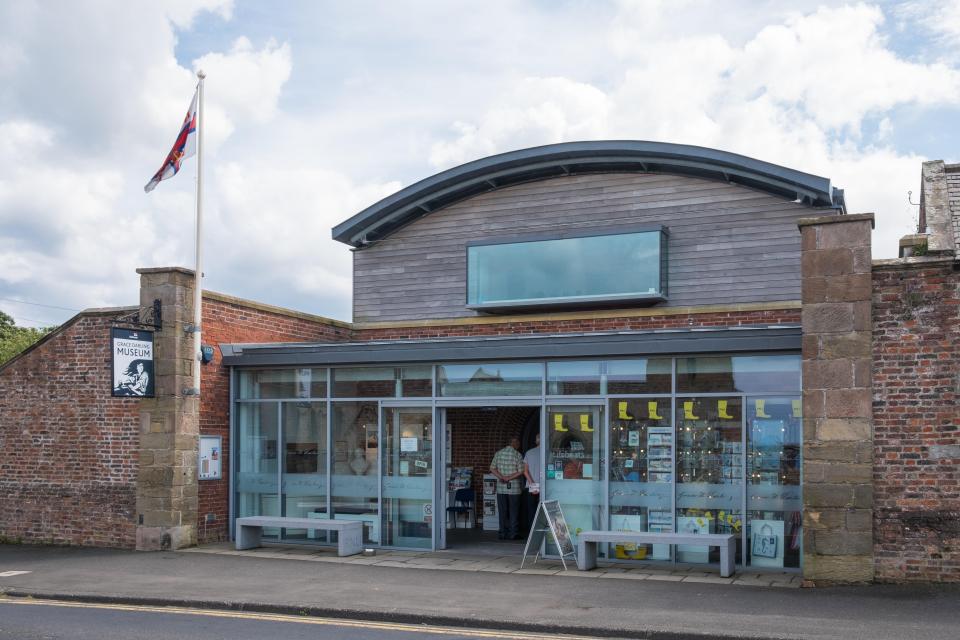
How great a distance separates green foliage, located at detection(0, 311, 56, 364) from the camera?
5081 cm

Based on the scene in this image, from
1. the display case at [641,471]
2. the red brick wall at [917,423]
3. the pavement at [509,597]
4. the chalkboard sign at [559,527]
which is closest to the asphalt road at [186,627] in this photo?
the pavement at [509,597]

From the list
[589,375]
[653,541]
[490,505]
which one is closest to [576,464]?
[589,375]

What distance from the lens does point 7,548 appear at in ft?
50.4

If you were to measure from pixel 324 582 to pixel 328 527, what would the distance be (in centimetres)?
236

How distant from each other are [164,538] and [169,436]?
1.52 m

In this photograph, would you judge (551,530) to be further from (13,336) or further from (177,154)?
(13,336)

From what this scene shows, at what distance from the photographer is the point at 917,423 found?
36.3 ft

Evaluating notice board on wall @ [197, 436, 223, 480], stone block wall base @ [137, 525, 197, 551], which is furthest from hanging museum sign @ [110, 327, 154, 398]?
stone block wall base @ [137, 525, 197, 551]

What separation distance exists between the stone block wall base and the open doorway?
4975 mm

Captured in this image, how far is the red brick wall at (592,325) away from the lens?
16.0 meters

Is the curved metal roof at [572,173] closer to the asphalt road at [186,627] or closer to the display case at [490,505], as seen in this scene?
the display case at [490,505]

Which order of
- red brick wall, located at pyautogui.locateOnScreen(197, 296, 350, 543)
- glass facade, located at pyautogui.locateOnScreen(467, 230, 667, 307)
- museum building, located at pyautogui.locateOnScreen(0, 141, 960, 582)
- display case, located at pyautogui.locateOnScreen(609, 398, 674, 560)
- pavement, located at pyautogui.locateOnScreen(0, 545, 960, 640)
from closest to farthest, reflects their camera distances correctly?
pavement, located at pyautogui.locateOnScreen(0, 545, 960, 640)
museum building, located at pyautogui.locateOnScreen(0, 141, 960, 582)
display case, located at pyautogui.locateOnScreen(609, 398, 674, 560)
red brick wall, located at pyautogui.locateOnScreen(197, 296, 350, 543)
glass facade, located at pyautogui.locateOnScreen(467, 230, 667, 307)

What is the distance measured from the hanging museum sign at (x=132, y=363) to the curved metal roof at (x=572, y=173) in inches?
245

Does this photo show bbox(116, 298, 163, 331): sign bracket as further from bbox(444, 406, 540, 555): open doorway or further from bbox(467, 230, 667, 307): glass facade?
bbox(467, 230, 667, 307): glass facade
